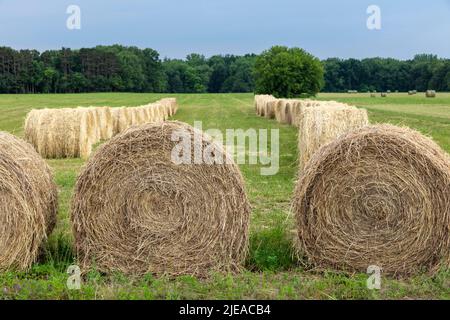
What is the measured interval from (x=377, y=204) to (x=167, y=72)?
382 feet

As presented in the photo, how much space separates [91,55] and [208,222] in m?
79.9

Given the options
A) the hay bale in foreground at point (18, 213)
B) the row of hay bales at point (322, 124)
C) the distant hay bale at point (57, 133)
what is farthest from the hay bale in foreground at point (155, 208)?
the distant hay bale at point (57, 133)

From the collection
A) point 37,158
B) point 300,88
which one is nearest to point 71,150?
point 37,158

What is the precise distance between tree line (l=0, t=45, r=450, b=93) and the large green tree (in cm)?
32

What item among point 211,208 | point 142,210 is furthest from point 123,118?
point 211,208

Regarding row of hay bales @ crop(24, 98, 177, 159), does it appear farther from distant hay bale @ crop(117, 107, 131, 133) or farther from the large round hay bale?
the large round hay bale

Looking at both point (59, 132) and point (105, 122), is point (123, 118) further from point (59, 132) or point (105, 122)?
point (59, 132)

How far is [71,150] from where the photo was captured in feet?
52.7

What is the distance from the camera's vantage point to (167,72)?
121062 millimetres

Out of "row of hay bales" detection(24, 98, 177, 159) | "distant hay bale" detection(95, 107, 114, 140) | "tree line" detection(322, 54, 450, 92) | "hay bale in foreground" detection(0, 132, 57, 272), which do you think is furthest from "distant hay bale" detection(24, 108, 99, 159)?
"tree line" detection(322, 54, 450, 92)

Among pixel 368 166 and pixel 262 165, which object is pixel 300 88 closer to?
pixel 262 165

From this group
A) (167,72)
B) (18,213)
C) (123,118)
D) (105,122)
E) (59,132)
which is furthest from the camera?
(167,72)

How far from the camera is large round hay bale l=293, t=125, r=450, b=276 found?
20.9ft

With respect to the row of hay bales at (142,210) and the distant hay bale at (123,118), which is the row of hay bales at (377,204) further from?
the distant hay bale at (123,118)
